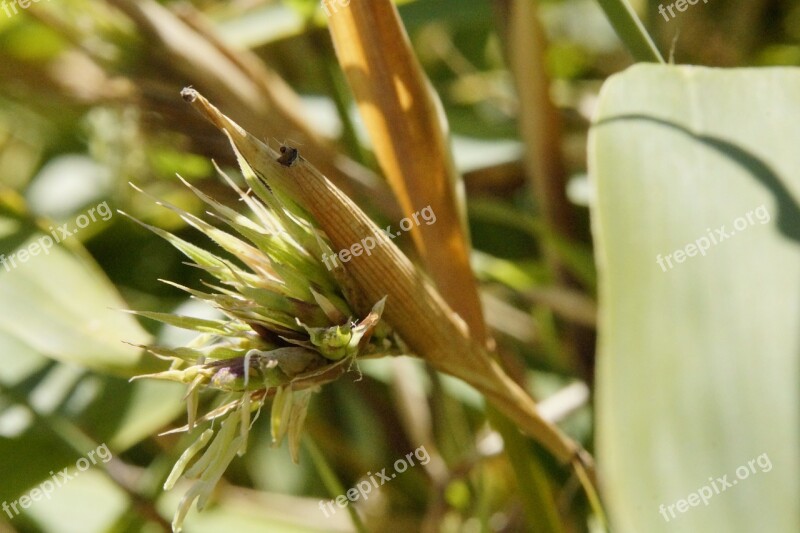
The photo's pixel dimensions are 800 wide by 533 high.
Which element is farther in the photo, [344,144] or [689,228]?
[344,144]

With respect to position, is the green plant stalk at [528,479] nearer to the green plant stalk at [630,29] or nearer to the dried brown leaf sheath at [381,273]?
the dried brown leaf sheath at [381,273]

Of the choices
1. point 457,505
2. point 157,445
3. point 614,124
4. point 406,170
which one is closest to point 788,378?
point 614,124

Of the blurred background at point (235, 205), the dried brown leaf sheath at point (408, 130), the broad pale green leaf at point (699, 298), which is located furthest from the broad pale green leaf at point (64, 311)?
the broad pale green leaf at point (699, 298)

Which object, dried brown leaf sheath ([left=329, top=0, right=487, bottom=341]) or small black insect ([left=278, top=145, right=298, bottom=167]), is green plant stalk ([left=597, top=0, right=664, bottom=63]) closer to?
dried brown leaf sheath ([left=329, top=0, right=487, bottom=341])

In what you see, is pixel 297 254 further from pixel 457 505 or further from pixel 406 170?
pixel 457 505

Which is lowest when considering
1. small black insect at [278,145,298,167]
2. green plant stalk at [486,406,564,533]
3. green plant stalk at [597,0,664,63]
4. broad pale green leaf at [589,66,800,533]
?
green plant stalk at [486,406,564,533]

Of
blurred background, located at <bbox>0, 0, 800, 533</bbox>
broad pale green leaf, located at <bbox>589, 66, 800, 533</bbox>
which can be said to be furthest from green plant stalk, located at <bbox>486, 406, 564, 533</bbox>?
broad pale green leaf, located at <bbox>589, 66, 800, 533</bbox>
